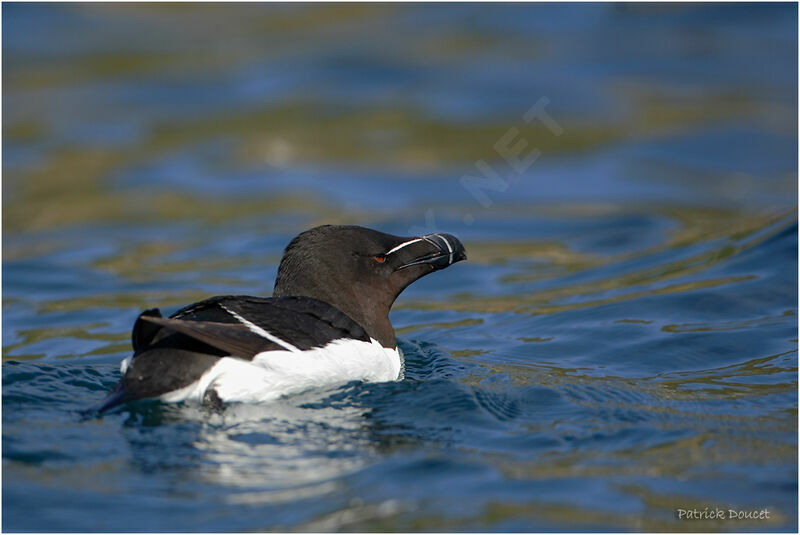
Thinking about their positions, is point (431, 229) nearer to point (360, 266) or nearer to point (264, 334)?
point (360, 266)

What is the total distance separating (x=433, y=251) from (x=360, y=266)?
46 centimetres

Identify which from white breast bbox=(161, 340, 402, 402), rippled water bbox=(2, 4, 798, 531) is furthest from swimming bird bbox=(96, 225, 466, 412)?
rippled water bbox=(2, 4, 798, 531)

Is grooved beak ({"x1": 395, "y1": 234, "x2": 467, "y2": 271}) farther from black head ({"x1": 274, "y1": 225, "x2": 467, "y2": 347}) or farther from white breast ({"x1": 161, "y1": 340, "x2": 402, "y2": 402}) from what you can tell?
white breast ({"x1": 161, "y1": 340, "x2": 402, "y2": 402})

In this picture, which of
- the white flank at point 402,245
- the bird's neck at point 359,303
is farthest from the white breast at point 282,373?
the white flank at point 402,245

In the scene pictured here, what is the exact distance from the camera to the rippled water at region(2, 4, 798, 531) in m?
4.47

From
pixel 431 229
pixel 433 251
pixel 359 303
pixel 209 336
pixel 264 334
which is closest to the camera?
pixel 209 336

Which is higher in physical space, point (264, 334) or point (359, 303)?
point (359, 303)

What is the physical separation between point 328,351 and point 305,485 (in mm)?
1185

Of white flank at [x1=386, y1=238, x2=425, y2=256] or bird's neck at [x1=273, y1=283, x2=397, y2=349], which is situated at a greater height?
white flank at [x1=386, y1=238, x2=425, y2=256]

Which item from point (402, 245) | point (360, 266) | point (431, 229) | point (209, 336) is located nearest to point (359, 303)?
point (360, 266)

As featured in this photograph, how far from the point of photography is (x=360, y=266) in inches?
244

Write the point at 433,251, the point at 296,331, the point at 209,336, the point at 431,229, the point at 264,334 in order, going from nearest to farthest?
the point at 209,336 → the point at 264,334 → the point at 296,331 → the point at 433,251 → the point at 431,229

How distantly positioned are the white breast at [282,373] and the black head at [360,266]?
488mm

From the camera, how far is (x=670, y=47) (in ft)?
56.0
